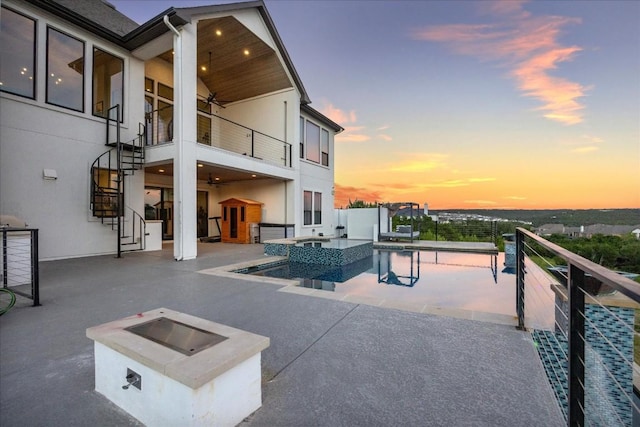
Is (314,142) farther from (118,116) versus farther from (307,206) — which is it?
(118,116)

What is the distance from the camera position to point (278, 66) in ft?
35.1

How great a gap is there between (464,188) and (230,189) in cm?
1165

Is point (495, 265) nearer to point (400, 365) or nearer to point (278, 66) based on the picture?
point (400, 365)

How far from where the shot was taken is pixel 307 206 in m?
13.0

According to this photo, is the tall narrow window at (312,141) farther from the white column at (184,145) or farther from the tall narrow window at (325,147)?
the white column at (184,145)

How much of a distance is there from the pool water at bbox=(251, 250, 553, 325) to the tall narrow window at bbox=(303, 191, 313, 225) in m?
4.50

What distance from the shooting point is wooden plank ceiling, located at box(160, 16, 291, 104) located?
9031mm

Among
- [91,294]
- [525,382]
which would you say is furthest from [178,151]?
[525,382]

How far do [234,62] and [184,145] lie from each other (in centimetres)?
489

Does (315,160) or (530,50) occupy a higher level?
(530,50)

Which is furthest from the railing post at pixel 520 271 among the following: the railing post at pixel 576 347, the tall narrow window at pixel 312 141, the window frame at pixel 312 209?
the tall narrow window at pixel 312 141

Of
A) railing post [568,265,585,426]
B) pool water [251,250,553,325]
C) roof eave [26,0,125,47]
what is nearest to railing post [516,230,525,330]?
pool water [251,250,553,325]

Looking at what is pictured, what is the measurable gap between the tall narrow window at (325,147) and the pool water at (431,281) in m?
6.83

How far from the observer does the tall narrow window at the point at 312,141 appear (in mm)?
13196
